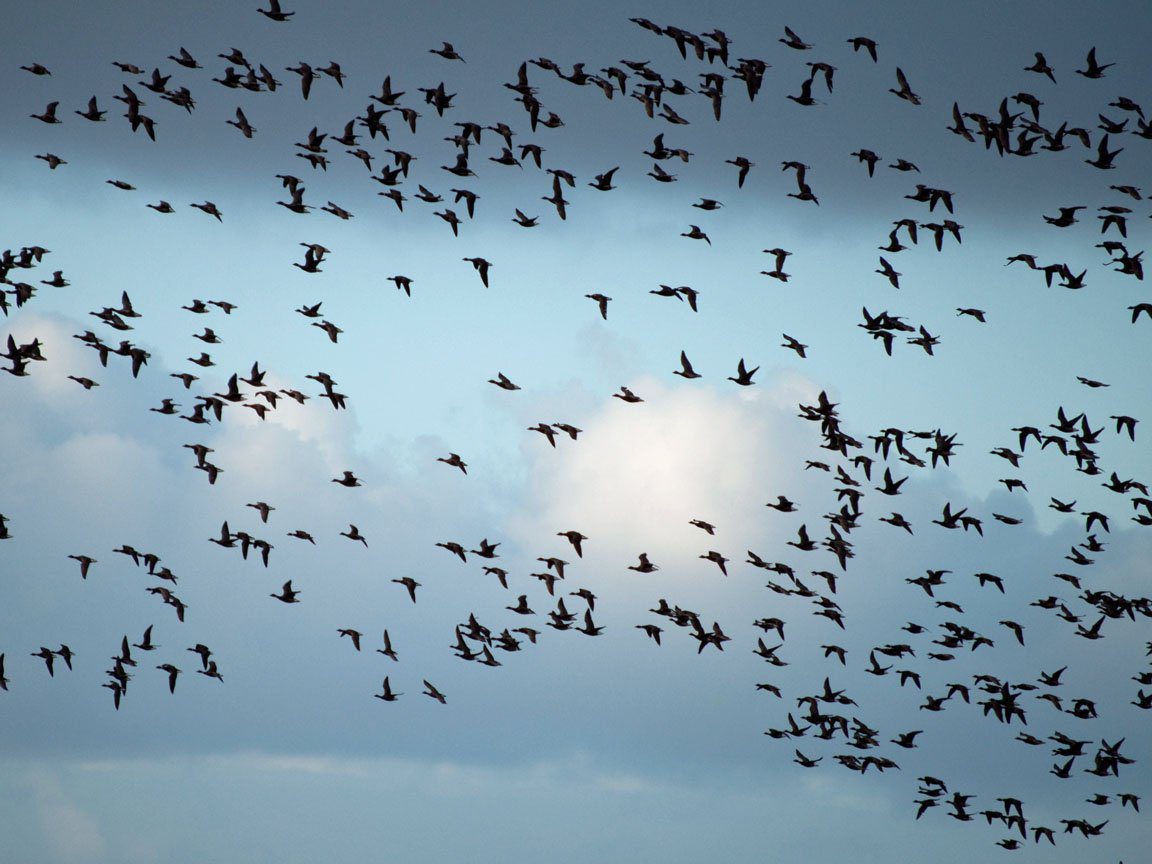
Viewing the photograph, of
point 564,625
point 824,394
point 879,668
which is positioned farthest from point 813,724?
point 824,394

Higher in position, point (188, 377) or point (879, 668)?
point (188, 377)

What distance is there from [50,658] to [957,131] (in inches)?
1873

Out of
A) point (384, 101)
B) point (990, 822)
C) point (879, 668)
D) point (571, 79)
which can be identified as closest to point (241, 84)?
point (384, 101)

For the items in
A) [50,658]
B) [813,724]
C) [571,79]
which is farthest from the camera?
[813,724]

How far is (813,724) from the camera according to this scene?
316ft

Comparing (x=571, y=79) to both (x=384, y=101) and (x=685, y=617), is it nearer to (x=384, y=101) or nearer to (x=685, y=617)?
(x=384, y=101)

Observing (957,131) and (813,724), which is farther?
(813,724)

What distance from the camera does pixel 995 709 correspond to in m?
90.3

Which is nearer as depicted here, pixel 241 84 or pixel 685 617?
pixel 241 84

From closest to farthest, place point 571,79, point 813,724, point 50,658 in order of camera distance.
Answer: point 571,79
point 50,658
point 813,724

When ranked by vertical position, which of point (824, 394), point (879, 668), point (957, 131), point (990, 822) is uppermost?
point (957, 131)

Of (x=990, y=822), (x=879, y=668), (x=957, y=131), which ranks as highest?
(x=957, y=131)

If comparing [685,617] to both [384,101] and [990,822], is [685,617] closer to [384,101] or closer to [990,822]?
[990,822]

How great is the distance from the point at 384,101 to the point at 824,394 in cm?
2300
